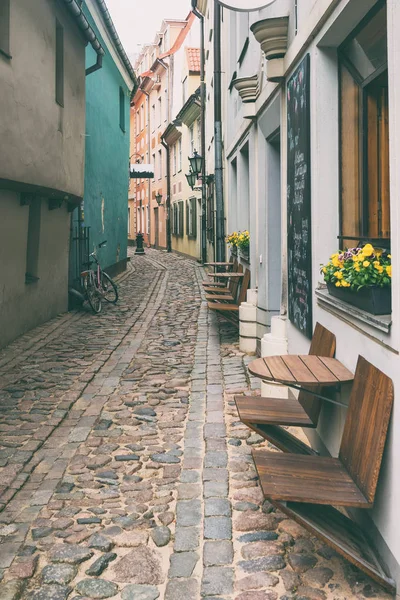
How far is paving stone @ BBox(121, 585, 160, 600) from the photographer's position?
10.0 ft

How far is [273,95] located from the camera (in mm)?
6871

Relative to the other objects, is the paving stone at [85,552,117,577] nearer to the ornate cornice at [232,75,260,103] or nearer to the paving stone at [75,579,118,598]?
the paving stone at [75,579,118,598]

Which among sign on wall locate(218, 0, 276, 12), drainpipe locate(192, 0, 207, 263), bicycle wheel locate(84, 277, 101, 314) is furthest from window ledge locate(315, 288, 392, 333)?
drainpipe locate(192, 0, 207, 263)

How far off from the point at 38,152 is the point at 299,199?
16.5ft

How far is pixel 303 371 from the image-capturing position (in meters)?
3.91

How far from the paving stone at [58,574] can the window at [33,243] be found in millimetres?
7456

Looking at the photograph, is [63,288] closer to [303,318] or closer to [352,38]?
[303,318]

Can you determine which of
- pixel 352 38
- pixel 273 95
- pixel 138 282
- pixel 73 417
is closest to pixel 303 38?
pixel 352 38

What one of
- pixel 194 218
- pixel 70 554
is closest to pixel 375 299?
pixel 70 554

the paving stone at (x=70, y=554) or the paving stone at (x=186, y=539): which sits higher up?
the paving stone at (x=186, y=539)

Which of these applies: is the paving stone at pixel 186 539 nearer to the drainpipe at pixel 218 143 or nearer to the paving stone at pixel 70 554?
the paving stone at pixel 70 554

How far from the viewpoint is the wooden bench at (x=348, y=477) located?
3.00m

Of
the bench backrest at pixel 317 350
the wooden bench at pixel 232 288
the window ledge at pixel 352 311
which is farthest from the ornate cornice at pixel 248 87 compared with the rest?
the bench backrest at pixel 317 350

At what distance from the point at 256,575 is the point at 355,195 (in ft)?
7.98
